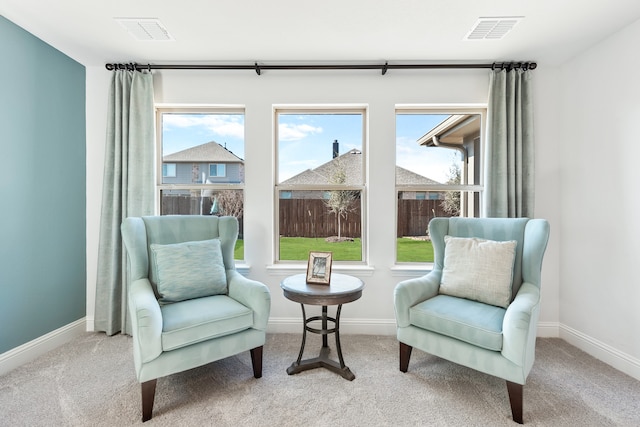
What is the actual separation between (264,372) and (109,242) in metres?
1.84

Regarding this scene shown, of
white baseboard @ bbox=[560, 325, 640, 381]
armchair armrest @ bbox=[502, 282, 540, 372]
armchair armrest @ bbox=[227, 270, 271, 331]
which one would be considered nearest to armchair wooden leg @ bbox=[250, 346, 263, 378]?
armchair armrest @ bbox=[227, 270, 271, 331]

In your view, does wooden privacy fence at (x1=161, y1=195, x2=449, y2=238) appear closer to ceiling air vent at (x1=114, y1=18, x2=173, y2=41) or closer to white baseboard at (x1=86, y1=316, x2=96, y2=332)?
white baseboard at (x1=86, y1=316, x2=96, y2=332)

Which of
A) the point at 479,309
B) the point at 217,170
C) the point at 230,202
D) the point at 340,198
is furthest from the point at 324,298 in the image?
the point at 217,170

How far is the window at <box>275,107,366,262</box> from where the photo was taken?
3043 mm

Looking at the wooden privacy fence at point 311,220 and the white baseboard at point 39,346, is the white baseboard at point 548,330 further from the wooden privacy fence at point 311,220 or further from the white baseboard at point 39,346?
the white baseboard at point 39,346

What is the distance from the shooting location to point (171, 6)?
2039mm

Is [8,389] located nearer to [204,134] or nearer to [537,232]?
[204,134]

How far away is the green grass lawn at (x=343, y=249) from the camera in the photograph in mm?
3041

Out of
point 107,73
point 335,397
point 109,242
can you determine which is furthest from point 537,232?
point 107,73

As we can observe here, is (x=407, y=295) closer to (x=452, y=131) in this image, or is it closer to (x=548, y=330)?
(x=548, y=330)

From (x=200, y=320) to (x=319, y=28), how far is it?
2.19 metres

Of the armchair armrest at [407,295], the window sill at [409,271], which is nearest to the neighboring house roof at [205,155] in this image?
the window sill at [409,271]

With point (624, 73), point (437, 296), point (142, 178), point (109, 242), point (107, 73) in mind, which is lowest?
point (437, 296)

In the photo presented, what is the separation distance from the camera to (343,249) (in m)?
3.05
